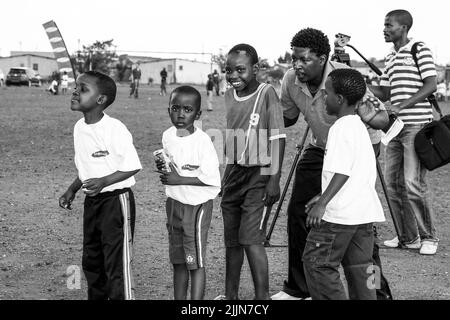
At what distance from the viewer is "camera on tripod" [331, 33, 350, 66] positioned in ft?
19.6

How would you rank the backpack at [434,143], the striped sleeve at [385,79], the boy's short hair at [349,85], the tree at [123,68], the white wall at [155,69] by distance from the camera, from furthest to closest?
1. the white wall at [155,69]
2. the tree at [123,68]
3. the striped sleeve at [385,79]
4. the backpack at [434,143]
5. the boy's short hair at [349,85]

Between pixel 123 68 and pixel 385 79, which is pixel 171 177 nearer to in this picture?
pixel 385 79

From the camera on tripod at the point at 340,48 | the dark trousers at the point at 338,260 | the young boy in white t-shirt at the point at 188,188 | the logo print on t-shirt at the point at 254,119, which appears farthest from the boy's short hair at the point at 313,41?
the camera on tripod at the point at 340,48

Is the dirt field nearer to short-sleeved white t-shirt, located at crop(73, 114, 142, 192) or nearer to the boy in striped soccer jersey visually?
the boy in striped soccer jersey

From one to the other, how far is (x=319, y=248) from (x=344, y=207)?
273 millimetres

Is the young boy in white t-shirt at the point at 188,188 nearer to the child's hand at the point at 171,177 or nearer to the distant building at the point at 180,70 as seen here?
the child's hand at the point at 171,177

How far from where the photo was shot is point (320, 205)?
3883 millimetres

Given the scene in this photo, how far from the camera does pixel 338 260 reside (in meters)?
3.98

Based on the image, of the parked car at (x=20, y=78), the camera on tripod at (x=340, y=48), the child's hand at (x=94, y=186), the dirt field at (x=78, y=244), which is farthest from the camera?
the parked car at (x=20, y=78)

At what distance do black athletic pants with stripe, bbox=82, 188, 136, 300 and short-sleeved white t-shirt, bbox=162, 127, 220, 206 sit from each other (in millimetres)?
345

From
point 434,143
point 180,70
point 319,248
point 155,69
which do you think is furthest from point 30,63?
point 319,248

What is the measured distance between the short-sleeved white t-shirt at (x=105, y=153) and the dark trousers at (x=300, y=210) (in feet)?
3.90

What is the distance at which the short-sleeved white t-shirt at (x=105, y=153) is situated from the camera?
4.31 meters

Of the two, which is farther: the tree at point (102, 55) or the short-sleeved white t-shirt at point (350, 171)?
the tree at point (102, 55)
